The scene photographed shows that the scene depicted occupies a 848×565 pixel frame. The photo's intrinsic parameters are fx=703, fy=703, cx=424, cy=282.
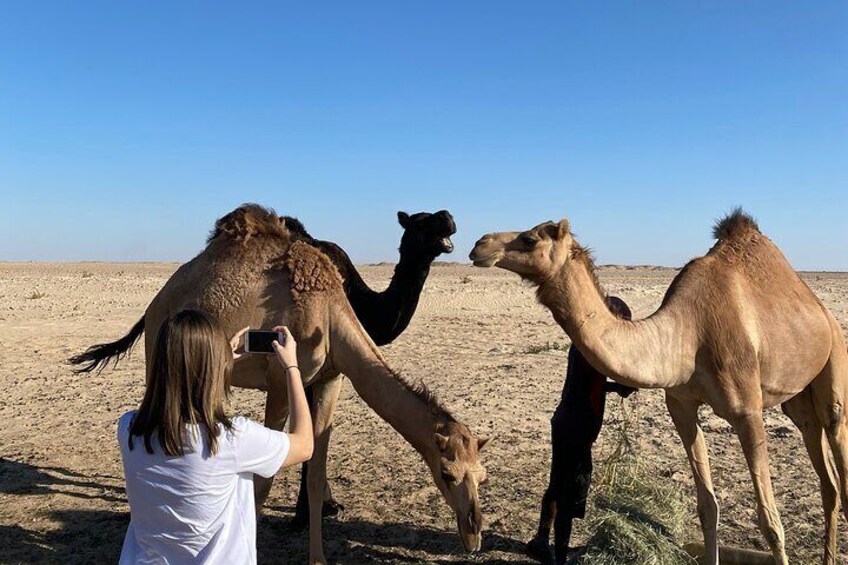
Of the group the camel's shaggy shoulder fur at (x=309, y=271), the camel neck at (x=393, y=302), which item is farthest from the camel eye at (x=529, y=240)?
the camel neck at (x=393, y=302)

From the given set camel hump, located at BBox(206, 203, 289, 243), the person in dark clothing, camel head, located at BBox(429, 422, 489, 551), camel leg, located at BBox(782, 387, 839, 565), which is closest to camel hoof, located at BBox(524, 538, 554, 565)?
the person in dark clothing

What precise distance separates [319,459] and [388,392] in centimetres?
89

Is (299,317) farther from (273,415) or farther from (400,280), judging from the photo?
(400,280)

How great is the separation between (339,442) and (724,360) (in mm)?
4914

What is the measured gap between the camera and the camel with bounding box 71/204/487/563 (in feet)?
16.7

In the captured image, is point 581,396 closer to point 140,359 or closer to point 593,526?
point 593,526

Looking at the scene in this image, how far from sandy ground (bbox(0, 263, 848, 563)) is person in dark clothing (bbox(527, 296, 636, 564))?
0.60 meters

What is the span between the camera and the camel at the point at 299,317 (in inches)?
200

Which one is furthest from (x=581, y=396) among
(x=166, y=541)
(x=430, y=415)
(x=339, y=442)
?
(x=339, y=442)

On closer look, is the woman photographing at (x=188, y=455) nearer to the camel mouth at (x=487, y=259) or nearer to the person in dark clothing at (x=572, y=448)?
the camel mouth at (x=487, y=259)

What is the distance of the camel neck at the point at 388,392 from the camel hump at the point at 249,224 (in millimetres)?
1151

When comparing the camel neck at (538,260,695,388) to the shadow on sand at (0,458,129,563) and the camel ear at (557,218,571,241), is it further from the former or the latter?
the shadow on sand at (0,458,129,563)

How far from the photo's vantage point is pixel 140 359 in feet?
44.5

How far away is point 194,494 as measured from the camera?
2.52 metres
